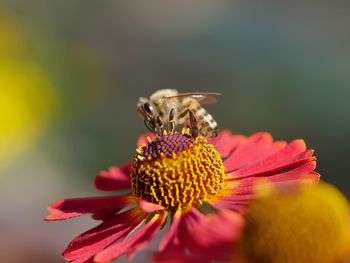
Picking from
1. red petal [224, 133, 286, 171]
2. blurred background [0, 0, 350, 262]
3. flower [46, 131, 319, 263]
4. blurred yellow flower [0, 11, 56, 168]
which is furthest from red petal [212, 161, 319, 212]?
blurred yellow flower [0, 11, 56, 168]

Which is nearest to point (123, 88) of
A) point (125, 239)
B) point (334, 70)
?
point (334, 70)

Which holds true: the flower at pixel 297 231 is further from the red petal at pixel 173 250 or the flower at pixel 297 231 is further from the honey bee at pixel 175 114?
the honey bee at pixel 175 114

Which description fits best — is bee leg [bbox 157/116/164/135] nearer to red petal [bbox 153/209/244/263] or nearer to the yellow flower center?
the yellow flower center

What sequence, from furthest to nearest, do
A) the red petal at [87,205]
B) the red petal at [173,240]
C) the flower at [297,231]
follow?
the red petal at [87,205]
the red petal at [173,240]
the flower at [297,231]

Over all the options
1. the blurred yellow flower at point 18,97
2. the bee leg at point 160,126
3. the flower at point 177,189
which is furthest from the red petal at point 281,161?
the blurred yellow flower at point 18,97

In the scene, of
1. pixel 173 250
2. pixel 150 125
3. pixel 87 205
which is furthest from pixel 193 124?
pixel 173 250

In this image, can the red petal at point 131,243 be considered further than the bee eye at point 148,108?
No

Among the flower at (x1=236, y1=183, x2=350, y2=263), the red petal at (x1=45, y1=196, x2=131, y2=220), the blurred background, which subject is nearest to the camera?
the flower at (x1=236, y1=183, x2=350, y2=263)

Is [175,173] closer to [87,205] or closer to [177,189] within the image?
[177,189]
